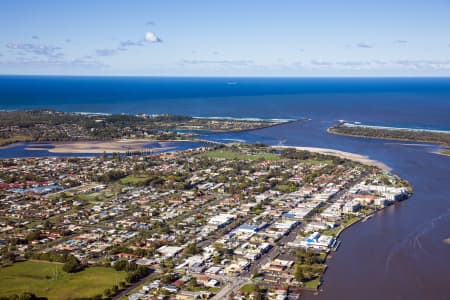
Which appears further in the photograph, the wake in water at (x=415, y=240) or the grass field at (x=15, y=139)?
the grass field at (x=15, y=139)

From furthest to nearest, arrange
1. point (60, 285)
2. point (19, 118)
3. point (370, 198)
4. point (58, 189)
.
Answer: point (19, 118), point (58, 189), point (370, 198), point (60, 285)

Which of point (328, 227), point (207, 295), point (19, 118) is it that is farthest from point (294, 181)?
point (19, 118)

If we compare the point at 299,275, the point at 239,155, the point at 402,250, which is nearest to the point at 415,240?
the point at 402,250

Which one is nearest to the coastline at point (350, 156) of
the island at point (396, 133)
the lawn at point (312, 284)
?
the island at point (396, 133)

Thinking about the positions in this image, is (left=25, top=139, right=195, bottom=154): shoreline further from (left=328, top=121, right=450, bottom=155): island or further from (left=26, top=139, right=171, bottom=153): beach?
(left=328, top=121, right=450, bottom=155): island

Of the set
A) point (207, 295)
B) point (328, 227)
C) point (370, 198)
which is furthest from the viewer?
point (370, 198)

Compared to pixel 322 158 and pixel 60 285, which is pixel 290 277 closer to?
pixel 60 285

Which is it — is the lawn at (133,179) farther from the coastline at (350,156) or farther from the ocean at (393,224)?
the coastline at (350,156)
